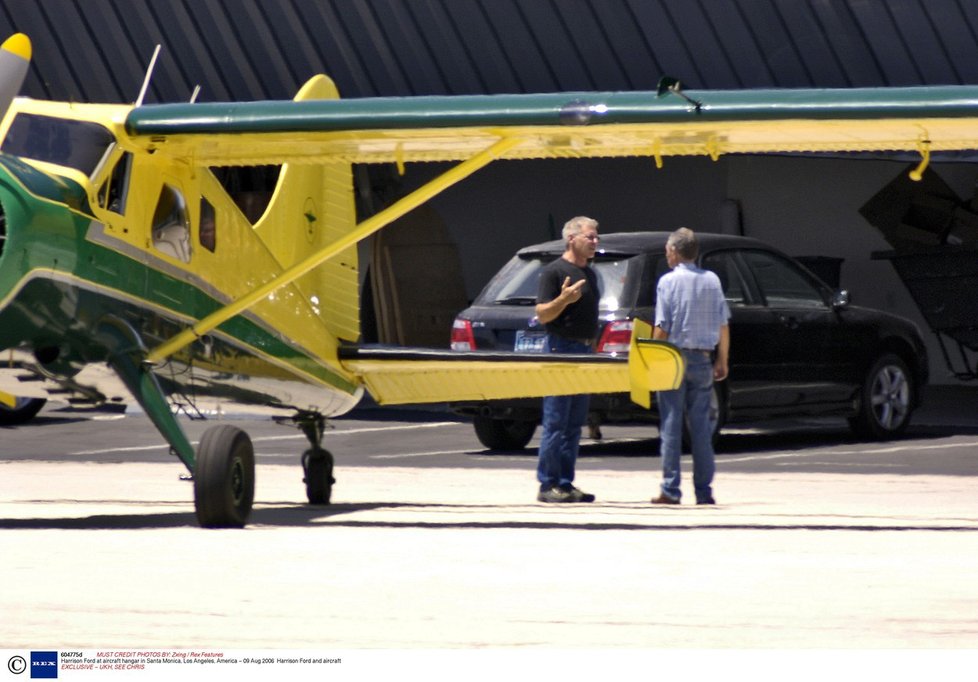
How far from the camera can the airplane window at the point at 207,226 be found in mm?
9453

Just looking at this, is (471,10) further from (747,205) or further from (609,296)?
(609,296)

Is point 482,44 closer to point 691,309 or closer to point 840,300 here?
point 840,300

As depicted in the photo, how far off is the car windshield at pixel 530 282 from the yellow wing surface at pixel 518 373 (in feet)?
A: 10.1

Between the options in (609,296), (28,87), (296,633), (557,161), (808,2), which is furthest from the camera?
(557,161)

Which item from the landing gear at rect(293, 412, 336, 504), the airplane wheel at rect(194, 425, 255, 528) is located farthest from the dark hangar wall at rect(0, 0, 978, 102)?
the airplane wheel at rect(194, 425, 255, 528)

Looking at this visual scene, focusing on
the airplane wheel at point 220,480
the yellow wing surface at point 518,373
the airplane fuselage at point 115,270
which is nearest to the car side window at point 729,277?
the yellow wing surface at point 518,373

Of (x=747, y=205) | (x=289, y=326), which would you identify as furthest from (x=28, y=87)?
(x=289, y=326)

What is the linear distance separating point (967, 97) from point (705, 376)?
2598mm

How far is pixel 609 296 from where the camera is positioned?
43.4 feet

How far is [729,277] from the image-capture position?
45.7ft

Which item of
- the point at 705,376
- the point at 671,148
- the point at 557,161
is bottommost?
the point at 705,376

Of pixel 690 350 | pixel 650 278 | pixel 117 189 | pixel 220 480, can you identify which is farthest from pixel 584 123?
pixel 650 278

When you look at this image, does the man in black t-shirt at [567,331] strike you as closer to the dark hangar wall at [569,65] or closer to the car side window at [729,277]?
the car side window at [729,277]

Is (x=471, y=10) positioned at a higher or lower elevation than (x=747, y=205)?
higher
